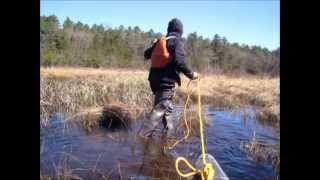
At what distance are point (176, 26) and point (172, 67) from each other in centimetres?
48

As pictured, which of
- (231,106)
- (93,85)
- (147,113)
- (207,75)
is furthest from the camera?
(207,75)

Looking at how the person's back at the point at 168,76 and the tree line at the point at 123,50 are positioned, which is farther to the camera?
the tree line at the point at 123,50

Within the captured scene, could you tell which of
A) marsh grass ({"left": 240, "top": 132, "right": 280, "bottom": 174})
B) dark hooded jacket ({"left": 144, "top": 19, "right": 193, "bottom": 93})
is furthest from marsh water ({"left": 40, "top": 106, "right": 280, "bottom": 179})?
dark hooded jacket ({"left": 144, "top": 19, "right": 193, "bottom": 93})

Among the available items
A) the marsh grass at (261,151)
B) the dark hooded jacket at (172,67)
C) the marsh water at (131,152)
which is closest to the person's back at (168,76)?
the dark hooded jacket at (172,67)

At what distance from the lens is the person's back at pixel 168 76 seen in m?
4.82

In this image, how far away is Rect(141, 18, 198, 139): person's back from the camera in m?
4.82

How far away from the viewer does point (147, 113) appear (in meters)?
5.48

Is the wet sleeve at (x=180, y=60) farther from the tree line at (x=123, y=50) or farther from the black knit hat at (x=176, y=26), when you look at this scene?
the tree line at (x=123, y=50)

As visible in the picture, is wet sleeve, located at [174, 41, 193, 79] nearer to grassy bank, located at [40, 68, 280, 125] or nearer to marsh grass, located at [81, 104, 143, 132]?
grassy bank, located at [40, 68, 280, 125]

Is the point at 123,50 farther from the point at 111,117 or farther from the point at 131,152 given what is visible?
the point at 131,152

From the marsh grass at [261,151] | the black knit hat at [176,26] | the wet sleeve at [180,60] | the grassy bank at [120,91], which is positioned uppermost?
the black knit hat at [176,26]
